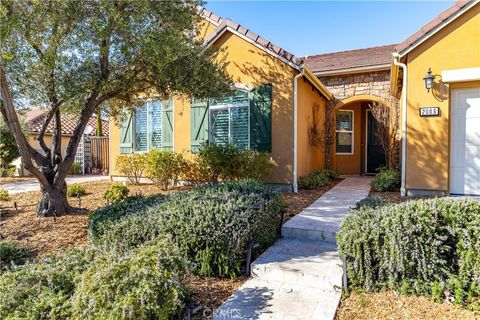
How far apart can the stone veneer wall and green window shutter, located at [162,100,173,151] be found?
265 inches

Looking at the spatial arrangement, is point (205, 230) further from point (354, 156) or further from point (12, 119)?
point (354, 156)

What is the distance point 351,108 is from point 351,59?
2218mm

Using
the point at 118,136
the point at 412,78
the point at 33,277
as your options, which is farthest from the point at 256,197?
the point at 118,136

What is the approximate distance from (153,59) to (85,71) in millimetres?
1579

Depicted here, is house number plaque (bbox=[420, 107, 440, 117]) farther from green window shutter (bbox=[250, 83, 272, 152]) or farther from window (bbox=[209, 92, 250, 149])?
window (bbox=[209, 92, 250, 149])

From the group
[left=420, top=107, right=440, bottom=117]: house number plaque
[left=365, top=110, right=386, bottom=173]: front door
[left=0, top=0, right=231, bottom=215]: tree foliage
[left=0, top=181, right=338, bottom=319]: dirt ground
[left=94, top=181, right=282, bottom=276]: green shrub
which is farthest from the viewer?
[left=365, top=110, right=386, bottom=173]: front door

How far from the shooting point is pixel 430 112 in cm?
754

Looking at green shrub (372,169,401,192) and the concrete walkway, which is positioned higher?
green shrub (372,169,401,192)

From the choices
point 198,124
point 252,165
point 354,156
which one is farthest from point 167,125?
point 354,156

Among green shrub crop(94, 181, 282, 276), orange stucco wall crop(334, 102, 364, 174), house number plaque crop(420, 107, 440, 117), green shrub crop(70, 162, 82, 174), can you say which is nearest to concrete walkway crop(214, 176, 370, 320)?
green shrub crop(94, 181, 282, 276)

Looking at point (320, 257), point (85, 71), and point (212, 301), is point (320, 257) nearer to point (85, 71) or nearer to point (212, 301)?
point (212, 301)

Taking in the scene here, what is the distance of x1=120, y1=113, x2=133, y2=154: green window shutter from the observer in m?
11.5

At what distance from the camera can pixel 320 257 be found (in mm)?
4191

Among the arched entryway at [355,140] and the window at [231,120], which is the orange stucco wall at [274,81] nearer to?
the window at [231,120]
